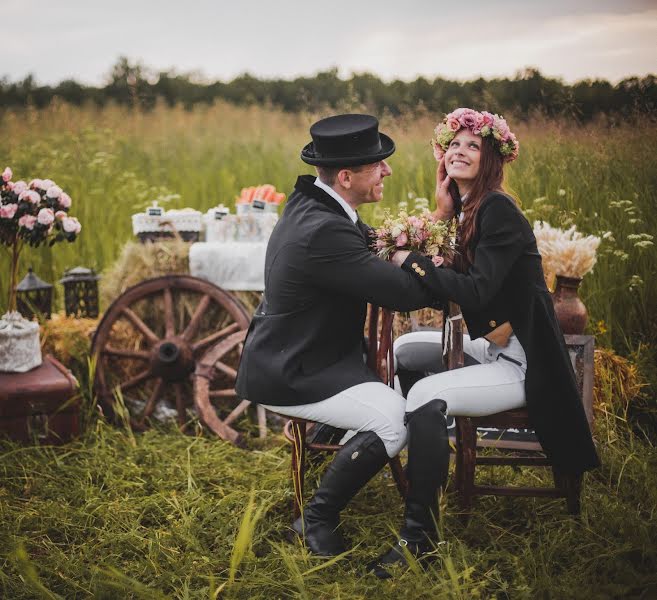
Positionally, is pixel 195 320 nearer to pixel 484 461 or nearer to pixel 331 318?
pixel 331 318

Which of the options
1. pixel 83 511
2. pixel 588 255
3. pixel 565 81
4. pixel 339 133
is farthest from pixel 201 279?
pixel 565 81

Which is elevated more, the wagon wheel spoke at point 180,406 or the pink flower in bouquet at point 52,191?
the pink flower in bouquet at point 52,191

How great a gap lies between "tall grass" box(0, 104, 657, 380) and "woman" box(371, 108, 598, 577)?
1.22 metres

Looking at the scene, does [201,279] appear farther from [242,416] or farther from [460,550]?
[460,550]

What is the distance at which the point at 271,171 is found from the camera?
6562 millimetres

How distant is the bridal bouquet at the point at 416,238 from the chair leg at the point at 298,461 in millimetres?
815

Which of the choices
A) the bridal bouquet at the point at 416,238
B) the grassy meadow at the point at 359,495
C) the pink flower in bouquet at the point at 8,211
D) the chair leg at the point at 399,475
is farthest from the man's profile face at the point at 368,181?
the pink flower in bouquet at the point at 8,211

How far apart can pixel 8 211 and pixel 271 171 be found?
2964 millimetres

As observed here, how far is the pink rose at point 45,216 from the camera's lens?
4059 millimetres

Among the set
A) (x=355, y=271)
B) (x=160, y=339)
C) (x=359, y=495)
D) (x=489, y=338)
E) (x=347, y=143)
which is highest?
(x=347, y=143)

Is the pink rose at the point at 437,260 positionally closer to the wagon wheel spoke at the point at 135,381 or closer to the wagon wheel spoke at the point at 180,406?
the wagon wheel spoke at the point at 180,406

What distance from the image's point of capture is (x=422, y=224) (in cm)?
279

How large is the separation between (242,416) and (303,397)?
1.84m

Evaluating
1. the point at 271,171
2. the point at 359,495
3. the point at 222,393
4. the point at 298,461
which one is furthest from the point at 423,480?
the point at 271,171
